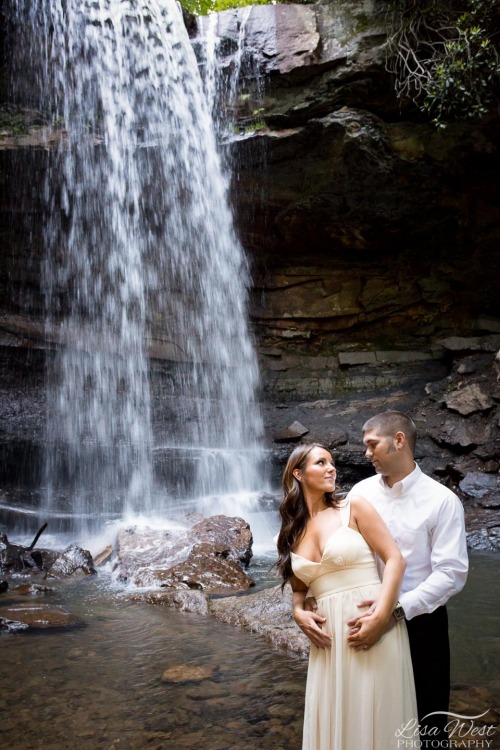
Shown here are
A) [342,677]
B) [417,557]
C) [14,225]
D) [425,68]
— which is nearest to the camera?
[342,677]

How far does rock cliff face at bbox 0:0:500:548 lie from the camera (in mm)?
9805

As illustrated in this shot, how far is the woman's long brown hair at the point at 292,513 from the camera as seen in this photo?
2.25 metres

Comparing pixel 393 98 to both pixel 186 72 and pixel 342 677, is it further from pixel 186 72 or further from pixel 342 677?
pixel 342 677

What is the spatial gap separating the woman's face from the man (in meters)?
0.11

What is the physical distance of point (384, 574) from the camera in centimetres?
197

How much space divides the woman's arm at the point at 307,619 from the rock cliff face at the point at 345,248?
6141 millimetres

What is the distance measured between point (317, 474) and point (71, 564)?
16.7 ft

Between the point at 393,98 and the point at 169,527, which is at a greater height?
the point at 393,98

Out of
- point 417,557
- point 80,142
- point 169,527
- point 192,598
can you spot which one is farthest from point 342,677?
point 80,142

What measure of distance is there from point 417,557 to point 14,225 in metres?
11.4

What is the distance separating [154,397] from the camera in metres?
12.1

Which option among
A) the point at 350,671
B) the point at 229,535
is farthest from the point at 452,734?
the point at 229,535

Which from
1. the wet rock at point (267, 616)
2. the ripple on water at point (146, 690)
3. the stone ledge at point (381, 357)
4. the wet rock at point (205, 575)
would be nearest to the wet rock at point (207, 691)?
the ripple on water at point (146, 690)

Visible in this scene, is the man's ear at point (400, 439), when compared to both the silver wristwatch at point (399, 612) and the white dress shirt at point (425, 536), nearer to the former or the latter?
the white dress shirt at point (425, 536)
